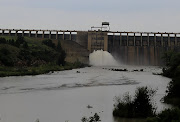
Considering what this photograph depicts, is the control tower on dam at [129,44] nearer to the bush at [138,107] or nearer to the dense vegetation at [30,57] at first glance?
the dense vegetation at [30,57]

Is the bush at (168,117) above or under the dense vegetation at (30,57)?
under

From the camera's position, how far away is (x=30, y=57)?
80.6 meters

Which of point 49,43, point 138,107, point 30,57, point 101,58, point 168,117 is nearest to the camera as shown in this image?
point 168,117

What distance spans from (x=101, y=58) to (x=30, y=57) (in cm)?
3323

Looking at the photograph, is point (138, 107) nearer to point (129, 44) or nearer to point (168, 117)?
point (168, 117)

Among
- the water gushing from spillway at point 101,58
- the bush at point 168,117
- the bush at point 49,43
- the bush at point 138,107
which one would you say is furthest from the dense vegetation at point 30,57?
the bush at point 168,117

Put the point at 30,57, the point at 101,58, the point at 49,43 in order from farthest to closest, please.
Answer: the point at 101,58, the point at 49,43, the point at 30,57

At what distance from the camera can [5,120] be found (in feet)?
70.0

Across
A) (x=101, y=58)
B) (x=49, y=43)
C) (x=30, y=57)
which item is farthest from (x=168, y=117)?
(x=101, y=58)

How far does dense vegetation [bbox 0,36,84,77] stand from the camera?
65.2 metres

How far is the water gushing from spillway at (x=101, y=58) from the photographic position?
10844 centimetres

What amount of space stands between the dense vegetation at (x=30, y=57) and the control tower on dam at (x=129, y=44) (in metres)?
11.5

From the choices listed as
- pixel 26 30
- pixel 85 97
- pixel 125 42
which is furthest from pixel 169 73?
pixel 26 30

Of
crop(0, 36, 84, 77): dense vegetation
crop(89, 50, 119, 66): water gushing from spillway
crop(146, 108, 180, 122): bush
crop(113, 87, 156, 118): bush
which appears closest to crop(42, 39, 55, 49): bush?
crop(0, 36, 84, 77): dense vegetation
